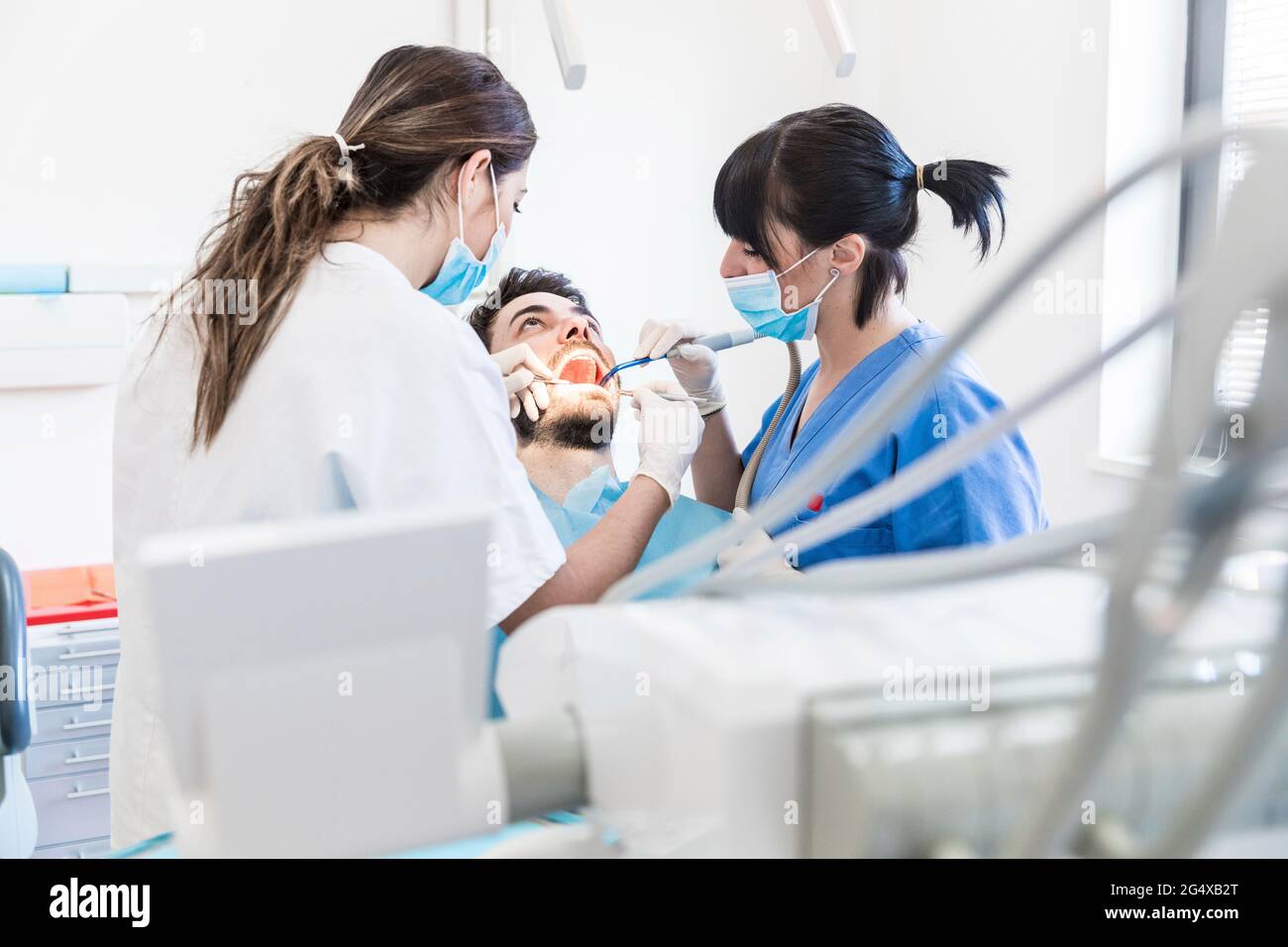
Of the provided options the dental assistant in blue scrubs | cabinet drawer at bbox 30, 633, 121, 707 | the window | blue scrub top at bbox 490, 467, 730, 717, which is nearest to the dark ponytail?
the dental assistant in blue scrubs

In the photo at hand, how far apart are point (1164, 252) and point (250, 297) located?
279 centimetres

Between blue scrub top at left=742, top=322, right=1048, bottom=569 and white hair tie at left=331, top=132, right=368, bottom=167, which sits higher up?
white hair tie at left=331, top=132, right=368, bottom=167

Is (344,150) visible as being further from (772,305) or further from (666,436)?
(772,305)

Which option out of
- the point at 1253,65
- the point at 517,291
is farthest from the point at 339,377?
the point at 1253,65

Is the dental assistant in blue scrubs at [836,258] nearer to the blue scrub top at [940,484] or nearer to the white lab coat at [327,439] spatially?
the blue scrub top at [940,484]

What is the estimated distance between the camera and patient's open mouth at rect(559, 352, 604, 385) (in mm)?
2385

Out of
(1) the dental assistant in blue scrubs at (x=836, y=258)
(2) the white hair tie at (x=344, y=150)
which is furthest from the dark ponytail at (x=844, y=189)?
(2) the white hair tie at (x=344, y=150)

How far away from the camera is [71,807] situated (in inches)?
99.4

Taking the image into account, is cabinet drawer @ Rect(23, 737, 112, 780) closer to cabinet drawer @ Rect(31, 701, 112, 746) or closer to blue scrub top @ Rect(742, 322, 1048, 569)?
cabinet drawer @ Rect(31, 701, 112, 746)

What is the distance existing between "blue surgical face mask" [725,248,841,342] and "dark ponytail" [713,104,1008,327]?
35 mm

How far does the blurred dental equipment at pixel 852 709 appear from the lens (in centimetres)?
37

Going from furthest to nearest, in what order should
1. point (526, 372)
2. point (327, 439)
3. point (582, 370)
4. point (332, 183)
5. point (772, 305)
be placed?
point (582, 370) → point (526, 372) → point (772, 305) → point (332, 183) → point (327, 439)

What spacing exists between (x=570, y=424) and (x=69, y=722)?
131 centimetres

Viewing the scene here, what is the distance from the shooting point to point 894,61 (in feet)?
12.9
